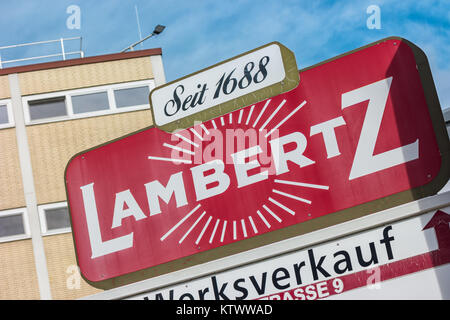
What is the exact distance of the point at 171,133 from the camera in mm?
3795

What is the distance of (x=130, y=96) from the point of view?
17.5 metres

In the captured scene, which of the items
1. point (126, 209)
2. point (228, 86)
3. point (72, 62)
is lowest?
point (126, 209)

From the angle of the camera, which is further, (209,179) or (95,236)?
(95,236)

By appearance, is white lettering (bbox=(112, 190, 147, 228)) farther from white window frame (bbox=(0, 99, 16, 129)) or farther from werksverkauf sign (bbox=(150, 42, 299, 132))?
white window frame (bbox=(0, 99, 16, 129))

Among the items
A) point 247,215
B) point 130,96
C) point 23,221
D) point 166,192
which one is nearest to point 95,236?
point 166,192

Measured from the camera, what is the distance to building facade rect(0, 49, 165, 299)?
1608 cm

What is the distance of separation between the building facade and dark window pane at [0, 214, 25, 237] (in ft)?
0.09

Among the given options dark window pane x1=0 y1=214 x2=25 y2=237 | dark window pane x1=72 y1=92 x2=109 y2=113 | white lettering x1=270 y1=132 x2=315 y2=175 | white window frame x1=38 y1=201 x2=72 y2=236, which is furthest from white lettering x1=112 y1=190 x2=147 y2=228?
dark window pane x1=72 y1=92 x2=109 y2=113

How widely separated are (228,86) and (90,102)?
46.8 ft

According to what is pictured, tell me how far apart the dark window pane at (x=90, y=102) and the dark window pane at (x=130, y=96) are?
356mm

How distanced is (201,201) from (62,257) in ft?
44.4

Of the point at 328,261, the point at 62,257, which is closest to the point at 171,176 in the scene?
the point at 328,261

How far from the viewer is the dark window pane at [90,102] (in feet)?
56.2

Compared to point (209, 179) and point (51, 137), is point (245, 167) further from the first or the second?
point (51, 137)
